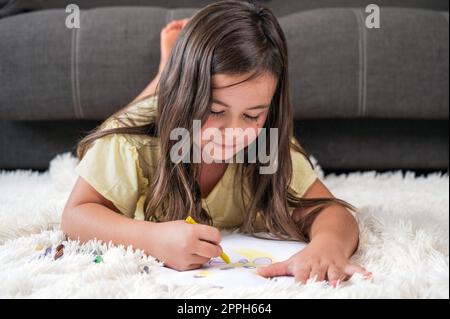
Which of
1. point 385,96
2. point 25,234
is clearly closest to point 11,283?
point 25,234

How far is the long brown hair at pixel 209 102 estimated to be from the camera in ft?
1.97

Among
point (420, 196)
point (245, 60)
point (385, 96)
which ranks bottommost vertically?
point (420, 196)

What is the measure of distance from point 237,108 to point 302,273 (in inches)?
7.2

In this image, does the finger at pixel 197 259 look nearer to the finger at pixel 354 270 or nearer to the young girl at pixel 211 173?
the young girl at pixel 211 173

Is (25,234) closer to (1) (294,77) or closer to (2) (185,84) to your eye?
(2) (185,84)

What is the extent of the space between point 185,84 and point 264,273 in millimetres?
Result: 222

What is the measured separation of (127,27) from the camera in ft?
3.36

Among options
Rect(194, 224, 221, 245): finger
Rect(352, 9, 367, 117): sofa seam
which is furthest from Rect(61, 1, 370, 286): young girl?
Rect(352, 9, 367, 117): sofa seam

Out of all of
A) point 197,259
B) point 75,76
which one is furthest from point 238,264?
point 75,76

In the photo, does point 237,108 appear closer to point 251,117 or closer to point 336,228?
point 251,117

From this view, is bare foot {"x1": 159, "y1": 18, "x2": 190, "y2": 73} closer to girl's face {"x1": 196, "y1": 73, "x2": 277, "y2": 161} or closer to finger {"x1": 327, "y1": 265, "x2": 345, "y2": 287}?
girl's face {"x1": 196, "y1": 73, "x2": 277, "y2": 161}

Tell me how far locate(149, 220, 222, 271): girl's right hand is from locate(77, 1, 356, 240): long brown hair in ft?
0.36

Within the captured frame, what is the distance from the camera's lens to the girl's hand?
0.52 m

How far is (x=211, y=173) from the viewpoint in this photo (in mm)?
767
